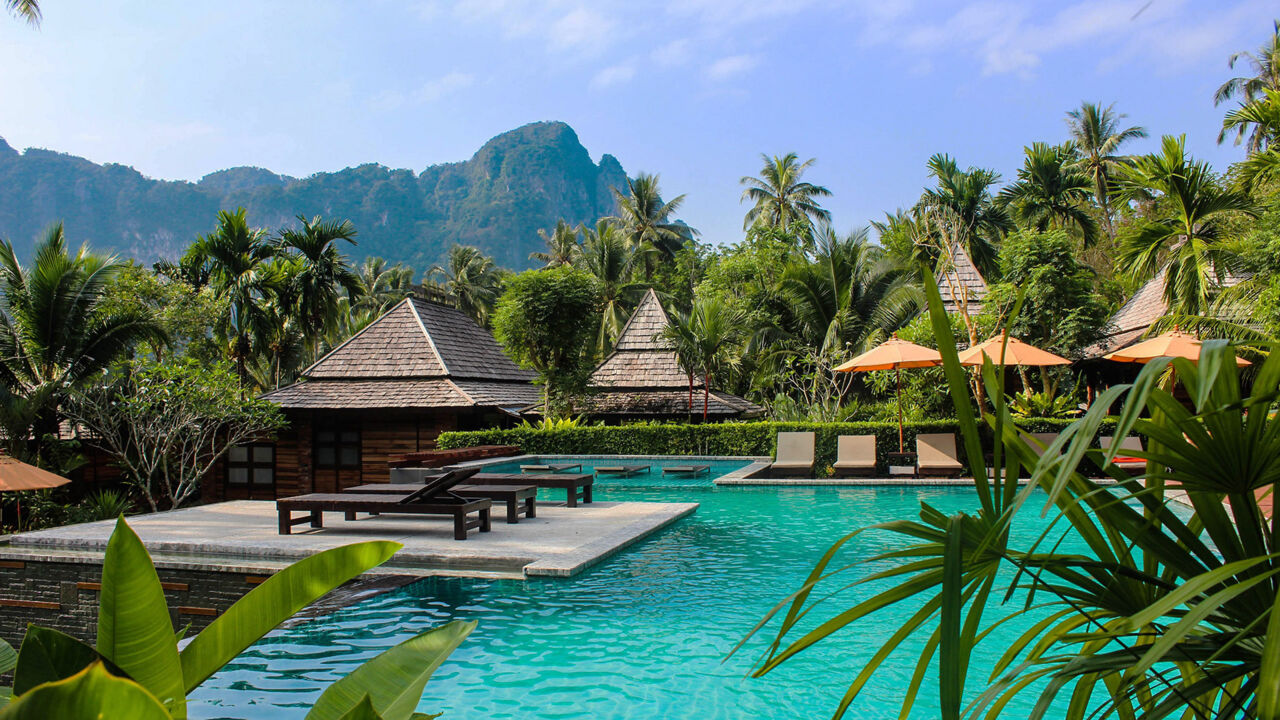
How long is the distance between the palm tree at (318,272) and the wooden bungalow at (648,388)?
Result: 8.20 meters

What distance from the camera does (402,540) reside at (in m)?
8.80

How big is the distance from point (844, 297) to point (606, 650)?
56.9 feet

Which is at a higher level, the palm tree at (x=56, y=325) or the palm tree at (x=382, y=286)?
the palm tree at (x=382, y=286)

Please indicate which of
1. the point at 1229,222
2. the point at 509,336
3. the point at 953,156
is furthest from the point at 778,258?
the point at 1229,222

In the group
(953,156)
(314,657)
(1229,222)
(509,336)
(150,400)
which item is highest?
(953,156)

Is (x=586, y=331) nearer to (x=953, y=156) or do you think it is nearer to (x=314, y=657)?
(x=953, y=156)

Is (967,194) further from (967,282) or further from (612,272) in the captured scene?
(612,272)

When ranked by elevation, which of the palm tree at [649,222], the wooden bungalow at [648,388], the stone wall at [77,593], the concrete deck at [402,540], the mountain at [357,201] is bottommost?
the stone wall at [77,593]

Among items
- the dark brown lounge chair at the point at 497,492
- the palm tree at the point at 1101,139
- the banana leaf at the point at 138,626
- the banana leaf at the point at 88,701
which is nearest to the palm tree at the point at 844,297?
the dark brown lounge chair at the point at 497,492

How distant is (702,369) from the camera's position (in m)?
22.1

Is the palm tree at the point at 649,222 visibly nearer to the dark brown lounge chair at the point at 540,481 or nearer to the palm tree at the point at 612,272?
the palm tree at the point at 612,272

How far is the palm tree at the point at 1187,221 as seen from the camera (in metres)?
14.6

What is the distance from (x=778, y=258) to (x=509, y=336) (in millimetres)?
12061

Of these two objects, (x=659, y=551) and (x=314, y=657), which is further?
(x=659, y=551)
